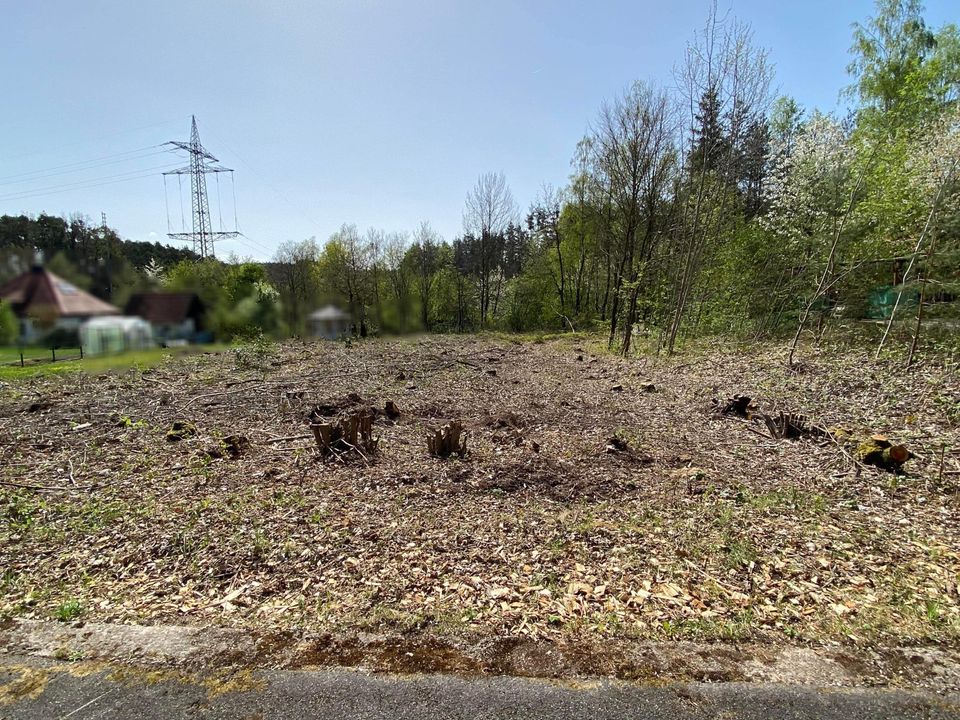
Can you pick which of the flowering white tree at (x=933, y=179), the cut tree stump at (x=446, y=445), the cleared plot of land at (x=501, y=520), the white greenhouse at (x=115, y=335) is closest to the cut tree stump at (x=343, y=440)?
the cleared plot of land at (x=501, y=520)

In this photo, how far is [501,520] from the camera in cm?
344

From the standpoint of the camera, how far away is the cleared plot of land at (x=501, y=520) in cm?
240

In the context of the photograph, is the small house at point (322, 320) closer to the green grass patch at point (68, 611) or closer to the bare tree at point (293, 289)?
the bare tree at point (293, 289)

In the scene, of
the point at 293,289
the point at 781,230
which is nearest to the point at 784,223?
the point at 781,230

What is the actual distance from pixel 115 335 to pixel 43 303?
0.78 feet

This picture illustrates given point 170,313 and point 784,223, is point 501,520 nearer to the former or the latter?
point 170,313

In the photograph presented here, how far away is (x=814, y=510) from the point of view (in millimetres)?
3545

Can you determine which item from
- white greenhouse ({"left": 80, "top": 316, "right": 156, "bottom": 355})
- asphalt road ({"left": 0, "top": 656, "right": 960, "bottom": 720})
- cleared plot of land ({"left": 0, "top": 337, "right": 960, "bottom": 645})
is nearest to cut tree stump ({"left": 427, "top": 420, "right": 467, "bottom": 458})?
cleared plot of land ({"left": 0, "top": 337, "right": 960, "bottom": 645})

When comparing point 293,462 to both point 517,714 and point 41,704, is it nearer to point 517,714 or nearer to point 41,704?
point 41,704

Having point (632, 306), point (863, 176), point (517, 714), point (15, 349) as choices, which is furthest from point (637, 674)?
point (632, 306)

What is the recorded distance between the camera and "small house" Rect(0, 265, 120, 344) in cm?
140

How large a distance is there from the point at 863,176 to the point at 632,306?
629 centimetres

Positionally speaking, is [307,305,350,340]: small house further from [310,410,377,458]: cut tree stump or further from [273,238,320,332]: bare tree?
[310,410,377,458]: cut tree stump

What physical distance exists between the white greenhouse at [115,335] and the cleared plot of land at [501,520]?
1.57m
